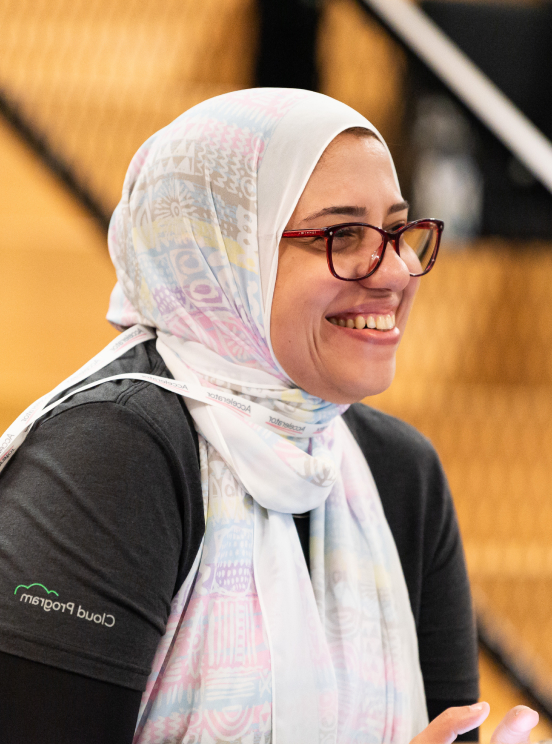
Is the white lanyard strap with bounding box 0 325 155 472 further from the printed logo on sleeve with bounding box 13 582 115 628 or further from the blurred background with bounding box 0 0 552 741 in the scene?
the blurred background with bounding box 0 0 552 741

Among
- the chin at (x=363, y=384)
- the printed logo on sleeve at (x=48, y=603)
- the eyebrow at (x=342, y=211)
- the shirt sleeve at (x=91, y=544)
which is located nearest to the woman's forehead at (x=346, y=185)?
the eyebrow at (x=342, y=211)

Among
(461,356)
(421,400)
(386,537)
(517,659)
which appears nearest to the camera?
(386,537)

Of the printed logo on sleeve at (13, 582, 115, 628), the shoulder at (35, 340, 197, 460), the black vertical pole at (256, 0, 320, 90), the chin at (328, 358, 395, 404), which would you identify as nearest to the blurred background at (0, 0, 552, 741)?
the black vertical pole at (256, 0, 320, 90)

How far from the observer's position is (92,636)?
0.64 m

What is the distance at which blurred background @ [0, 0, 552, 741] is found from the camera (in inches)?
43.0

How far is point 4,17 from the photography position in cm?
147

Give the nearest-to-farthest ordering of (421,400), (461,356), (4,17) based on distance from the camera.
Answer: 1. (4,17)
2. (421,400)
3. (461,356)

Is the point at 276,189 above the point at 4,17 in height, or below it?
below

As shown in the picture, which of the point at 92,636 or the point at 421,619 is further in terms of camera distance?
the point at 421,619

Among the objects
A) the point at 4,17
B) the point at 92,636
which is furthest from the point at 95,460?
the point at 4,17

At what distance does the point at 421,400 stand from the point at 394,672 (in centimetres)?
103

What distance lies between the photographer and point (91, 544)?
655 millimetres

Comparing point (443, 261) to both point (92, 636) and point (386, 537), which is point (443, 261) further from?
point (92, 636)

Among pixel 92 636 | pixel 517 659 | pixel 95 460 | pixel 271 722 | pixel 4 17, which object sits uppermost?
pixel 4 17
